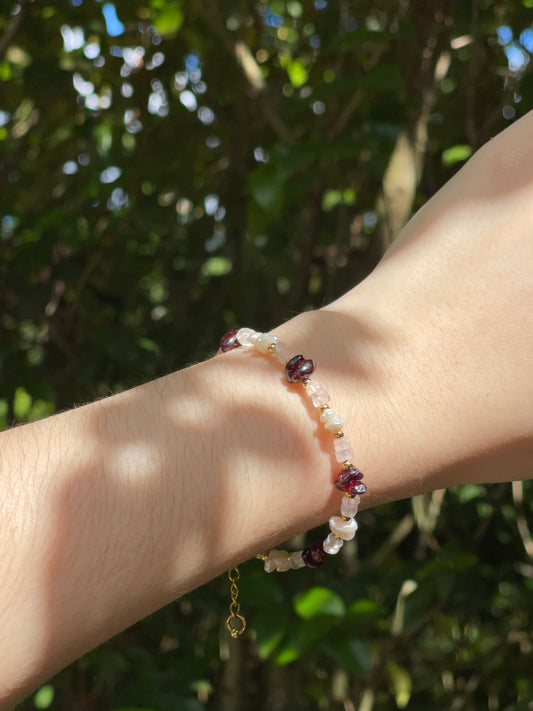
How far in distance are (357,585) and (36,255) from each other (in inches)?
32.0

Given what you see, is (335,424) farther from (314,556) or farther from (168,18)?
(168,18)

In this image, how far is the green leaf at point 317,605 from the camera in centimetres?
86

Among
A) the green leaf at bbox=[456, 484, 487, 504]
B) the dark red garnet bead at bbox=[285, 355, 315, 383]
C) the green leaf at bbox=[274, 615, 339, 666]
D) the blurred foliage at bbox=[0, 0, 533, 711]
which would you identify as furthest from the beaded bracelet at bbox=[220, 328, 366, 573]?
the green leaf at bbox=[456, 484, 487, 504]

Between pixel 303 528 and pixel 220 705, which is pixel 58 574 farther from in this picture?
pixel 220 705

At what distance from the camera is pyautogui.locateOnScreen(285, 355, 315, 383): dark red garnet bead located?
0.60 m

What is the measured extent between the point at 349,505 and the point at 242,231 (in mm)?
1205

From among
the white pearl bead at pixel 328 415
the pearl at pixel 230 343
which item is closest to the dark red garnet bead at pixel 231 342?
the pearl at pixel 230 343

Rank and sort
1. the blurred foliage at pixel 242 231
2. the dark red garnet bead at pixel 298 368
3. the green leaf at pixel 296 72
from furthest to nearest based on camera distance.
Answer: the green leaf at pixel 296 72, the blurred foliage at pixel 242 231, the dark red garnet bead at pixel 298 368

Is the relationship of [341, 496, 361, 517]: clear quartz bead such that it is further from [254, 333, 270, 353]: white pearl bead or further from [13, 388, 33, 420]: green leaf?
[13, 388, 33, 420]: green leaf

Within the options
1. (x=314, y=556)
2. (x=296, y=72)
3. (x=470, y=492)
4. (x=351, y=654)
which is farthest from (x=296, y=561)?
(x=296, y=72)

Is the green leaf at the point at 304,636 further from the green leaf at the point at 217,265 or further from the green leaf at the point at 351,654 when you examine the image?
the green leaf at the point at 217,265

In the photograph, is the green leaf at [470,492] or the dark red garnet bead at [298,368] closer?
the dark red garnet bead at [298,368]

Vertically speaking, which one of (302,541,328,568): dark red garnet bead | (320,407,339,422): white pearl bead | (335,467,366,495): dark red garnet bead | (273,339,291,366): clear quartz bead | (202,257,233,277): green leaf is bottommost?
(202,257,233,277): green leaf

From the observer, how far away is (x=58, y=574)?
50 centimetres
